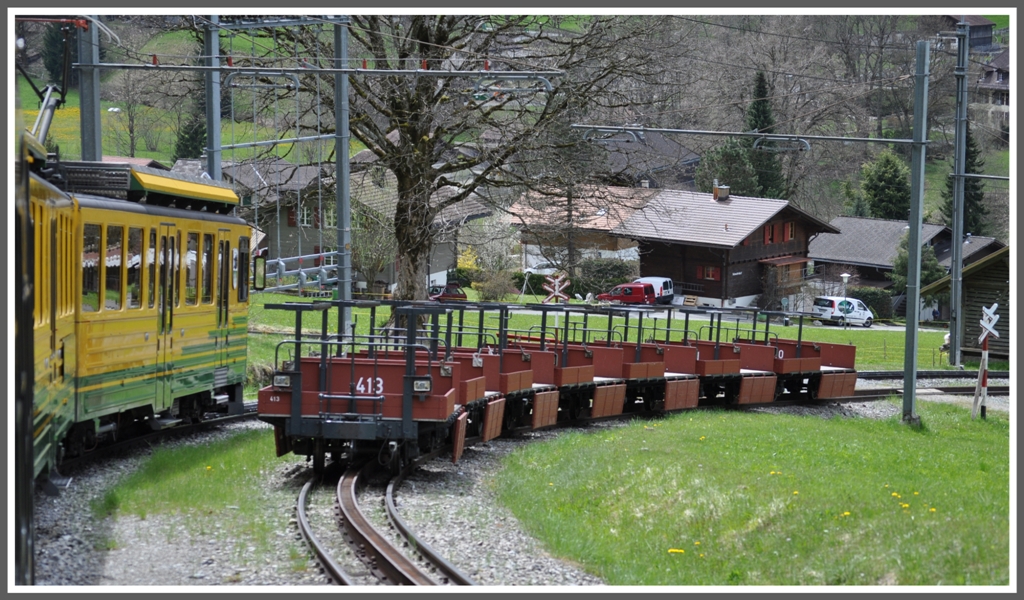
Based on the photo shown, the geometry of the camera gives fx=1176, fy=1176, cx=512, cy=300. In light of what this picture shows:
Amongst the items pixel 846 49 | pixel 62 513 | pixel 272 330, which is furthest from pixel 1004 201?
pixel 62 513

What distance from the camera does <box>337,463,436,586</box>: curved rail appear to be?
8.73 m

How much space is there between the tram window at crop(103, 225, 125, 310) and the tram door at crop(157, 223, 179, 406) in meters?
0.96

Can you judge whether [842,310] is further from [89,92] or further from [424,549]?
[424,549]

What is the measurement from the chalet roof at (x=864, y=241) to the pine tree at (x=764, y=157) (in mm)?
4105

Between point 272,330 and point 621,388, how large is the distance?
16019 mm

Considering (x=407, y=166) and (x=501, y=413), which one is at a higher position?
(x=407, y=166)

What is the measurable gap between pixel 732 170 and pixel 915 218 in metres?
50.2

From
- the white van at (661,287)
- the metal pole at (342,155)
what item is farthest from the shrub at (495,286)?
the metal pole at (342,155)

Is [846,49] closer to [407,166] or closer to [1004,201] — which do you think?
[1004,201]

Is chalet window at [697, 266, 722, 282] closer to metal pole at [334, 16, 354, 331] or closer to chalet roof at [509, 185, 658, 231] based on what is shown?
chalet roof at [509, 185, 658, 231]

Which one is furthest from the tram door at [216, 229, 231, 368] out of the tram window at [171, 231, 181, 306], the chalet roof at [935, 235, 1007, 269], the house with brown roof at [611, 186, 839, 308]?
the chalet roof at [935, 235, 1007, 269]

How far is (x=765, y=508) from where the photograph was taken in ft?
35.0

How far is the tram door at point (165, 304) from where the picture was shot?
13.6 m

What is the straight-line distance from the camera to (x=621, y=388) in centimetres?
2036
